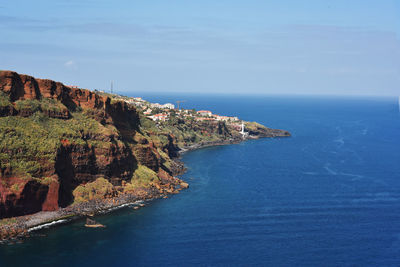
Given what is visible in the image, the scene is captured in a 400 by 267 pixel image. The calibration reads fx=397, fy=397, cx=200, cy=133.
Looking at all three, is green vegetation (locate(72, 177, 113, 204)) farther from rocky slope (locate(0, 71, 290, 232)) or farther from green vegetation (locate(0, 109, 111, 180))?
green vegetation (locate(0, 109, 111, 180))

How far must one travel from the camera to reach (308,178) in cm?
11806

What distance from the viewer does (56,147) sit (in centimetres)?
8094

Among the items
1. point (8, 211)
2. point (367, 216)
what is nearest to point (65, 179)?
point (8, 211)

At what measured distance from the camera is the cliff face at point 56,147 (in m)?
74.8

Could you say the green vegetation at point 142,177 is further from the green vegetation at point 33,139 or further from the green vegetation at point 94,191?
the green vegetation at point 33,139

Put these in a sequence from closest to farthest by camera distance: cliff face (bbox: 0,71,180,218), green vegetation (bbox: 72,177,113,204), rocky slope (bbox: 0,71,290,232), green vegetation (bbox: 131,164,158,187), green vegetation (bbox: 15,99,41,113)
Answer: cliff face (bbox: 0,71,180,218) < rocky slope (bbox: 0,71,290,232) < green vegetation (bbox: 15,99,41,113) < green vegetation (bbox: 72,177,113,204) < green vegetation (bbox: 131,164,158,187)

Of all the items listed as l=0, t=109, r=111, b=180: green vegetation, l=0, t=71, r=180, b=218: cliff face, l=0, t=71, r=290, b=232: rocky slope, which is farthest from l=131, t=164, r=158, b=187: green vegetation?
l=0, t=109, r=111, b=180: green vegetation

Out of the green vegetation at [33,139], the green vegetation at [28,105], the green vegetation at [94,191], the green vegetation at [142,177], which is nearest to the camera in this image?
the green vegetation at [33,139]

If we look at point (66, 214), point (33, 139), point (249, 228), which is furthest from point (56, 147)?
point (249, 228)

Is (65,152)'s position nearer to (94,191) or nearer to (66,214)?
(94,191)

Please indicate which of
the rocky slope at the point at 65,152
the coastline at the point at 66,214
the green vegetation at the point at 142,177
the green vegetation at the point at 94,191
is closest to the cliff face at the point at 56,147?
the rocky slope at the point at 65,152

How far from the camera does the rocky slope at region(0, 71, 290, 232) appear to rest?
2958 inches

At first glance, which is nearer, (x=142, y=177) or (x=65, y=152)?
(x=65, y=152)

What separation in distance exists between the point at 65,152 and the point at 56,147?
3.59 m
